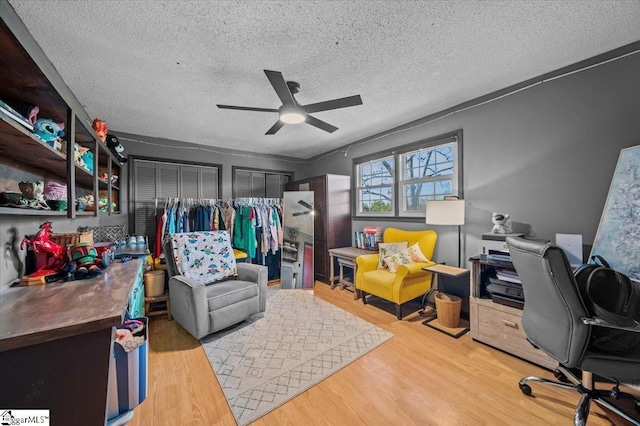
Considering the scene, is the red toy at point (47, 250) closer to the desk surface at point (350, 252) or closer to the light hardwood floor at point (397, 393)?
the light hardwood floor at point (397, 393)

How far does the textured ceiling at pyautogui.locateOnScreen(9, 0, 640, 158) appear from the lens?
57.4 inches

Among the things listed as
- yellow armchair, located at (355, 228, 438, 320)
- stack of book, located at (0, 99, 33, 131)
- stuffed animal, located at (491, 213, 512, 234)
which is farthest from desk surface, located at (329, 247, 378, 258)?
stack of book, located at (0, 99, 33, 131)

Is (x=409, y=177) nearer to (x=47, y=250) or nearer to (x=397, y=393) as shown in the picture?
(x=397, y=393)

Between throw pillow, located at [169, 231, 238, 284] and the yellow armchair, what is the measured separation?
167 centimetres

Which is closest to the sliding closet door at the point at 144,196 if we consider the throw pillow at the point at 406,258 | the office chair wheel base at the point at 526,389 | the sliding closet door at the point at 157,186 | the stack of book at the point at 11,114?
the sliding closet door at the point at 157,186

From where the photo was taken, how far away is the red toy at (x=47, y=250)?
4.88 ft

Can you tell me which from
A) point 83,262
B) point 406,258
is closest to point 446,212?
point 406,258

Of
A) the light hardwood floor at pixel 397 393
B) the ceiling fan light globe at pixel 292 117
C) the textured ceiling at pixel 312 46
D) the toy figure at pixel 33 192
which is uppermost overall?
the textured ceiling at pixel 312 46

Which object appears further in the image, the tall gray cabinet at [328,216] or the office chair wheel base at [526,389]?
the tall gray cabinet at [328,216]

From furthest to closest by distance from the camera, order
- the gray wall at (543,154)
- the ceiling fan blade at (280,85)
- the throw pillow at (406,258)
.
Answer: the throw pillow at (406,258)
the gray wall at (543,154)
the ceiling fan blade at (280,85)

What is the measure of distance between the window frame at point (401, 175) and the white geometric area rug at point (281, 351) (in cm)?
168

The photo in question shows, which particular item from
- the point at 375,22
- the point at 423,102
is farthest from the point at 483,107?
the point at 375,22

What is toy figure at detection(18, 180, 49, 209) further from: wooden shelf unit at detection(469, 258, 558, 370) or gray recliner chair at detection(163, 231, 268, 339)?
wooden shelf unit at detection(469, 258, 558, 370)

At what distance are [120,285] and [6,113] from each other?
0.93 meters
